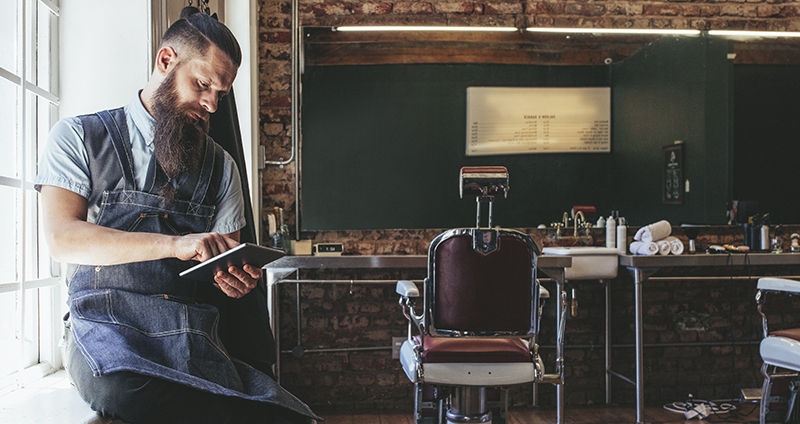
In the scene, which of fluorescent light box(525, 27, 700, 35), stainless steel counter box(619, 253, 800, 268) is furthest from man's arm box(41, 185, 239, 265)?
fluorescent light box(525, 27, 700, 35)

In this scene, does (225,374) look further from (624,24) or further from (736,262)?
(624,24)

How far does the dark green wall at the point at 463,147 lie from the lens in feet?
14.7

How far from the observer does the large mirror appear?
14.7 feet

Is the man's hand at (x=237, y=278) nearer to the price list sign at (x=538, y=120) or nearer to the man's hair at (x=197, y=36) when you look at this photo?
the man's hair at (x=197, y=36)

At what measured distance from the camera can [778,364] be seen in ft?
10.4

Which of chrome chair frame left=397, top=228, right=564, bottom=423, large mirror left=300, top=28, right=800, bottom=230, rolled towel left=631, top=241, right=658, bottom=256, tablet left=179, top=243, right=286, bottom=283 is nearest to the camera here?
tablet left=179, top=243, right=286, bottom=283

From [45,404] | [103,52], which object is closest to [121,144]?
[45,404]

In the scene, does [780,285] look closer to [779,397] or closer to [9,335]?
[779,397]

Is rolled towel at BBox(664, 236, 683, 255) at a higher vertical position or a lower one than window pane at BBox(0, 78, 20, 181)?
lower

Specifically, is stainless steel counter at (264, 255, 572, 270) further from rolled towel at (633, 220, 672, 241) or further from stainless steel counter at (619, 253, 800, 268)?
rolled towel at (633, 220, 672, 241)

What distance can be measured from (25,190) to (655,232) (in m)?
3.23

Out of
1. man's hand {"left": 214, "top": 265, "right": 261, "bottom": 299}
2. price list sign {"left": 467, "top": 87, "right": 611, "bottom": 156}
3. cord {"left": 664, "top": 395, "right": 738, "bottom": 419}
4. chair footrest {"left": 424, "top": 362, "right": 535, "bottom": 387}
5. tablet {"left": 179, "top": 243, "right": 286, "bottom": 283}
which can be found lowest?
cord {"left": 664, "top": 395, "right": 738, "bottom": 419}

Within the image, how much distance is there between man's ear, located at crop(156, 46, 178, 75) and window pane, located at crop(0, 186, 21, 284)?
2.08ft

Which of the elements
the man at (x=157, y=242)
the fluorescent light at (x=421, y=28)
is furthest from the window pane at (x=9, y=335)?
the fluorescent light at (x=421, y=28)
